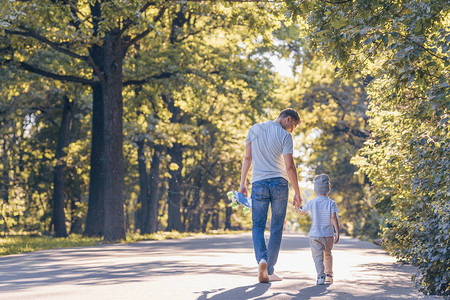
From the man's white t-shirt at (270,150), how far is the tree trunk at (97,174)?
44.9 feet

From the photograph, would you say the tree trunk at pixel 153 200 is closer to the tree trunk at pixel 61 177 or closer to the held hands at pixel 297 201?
the tree trunk at pixel 61 177

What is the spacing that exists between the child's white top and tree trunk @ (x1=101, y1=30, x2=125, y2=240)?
1060 cm

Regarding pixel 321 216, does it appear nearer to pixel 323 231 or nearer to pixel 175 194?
pixel 323 231

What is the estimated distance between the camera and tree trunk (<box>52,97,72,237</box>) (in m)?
28.8

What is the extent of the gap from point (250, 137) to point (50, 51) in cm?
1402

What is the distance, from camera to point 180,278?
883 cm

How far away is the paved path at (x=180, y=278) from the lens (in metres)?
7.36

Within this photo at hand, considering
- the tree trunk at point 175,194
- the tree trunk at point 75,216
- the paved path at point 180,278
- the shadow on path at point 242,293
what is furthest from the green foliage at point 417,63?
the tree trunk at point 75,216

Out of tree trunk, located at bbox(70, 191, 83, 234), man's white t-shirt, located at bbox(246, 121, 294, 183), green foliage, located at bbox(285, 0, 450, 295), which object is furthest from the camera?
tree trunk, located at bbox(70, 191, 83, 234)

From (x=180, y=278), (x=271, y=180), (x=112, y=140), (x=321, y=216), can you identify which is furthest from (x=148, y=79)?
(x=271, y=180)

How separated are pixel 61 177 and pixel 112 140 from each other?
1145 cm

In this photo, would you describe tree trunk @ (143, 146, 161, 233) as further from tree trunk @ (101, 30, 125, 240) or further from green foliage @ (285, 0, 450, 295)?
green foliage @ (285, 0, 450, 295)

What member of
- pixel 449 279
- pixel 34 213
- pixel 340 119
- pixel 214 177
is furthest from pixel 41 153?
pixel 449 279

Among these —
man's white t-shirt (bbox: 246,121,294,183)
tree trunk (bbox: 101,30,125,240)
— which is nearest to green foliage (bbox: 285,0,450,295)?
man's white t-shirt (bbox: 246,121,294,183)
